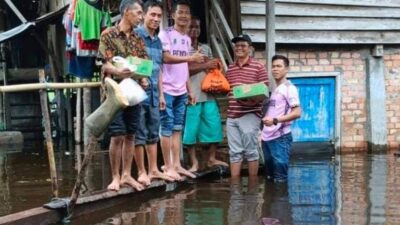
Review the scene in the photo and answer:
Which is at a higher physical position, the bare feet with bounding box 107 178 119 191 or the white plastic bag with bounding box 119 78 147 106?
the white plastic bag with bounding box 119 78 147 106

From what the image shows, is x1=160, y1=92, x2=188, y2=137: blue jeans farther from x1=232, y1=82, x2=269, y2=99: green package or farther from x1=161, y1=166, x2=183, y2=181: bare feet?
x1=232, y1=82, x2=269, y2=99: green package

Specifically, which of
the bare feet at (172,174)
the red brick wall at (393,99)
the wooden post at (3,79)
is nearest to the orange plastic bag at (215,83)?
the bare feet at (172,174)

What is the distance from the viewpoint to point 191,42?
7.32 meters

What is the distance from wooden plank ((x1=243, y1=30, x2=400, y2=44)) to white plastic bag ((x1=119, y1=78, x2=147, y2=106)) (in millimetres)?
5026

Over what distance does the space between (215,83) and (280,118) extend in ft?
2.92

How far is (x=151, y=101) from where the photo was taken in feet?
19.4

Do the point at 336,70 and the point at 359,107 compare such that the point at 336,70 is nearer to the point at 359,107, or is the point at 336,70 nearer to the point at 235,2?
the point at 359,107

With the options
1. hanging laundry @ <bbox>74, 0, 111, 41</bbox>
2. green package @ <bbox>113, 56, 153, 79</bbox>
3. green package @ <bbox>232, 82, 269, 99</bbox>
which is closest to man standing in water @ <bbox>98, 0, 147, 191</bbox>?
green package @ <bbox>113, 56, 153, 79</bbox>

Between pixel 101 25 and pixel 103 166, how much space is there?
1933 millimetres

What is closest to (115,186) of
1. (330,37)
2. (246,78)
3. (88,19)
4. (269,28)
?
(246,78)

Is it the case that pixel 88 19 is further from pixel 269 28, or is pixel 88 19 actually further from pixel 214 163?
pixel 214 163

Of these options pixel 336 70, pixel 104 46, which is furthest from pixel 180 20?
pixel 336 70

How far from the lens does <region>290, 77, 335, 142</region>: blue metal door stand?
410 inches

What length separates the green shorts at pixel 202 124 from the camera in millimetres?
7492
